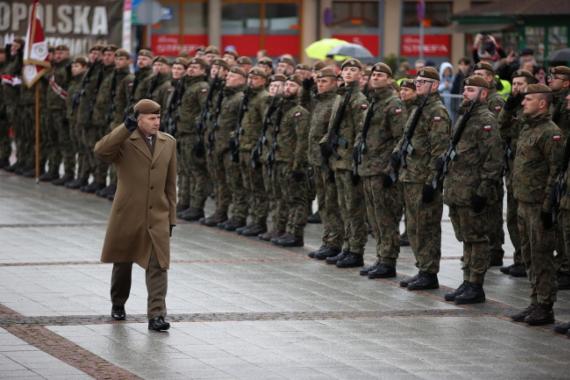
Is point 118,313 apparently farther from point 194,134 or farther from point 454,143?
point 194,134

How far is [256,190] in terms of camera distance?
64.8 ft

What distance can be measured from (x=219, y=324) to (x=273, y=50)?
123ft

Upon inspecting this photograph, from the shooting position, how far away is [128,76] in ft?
78.1

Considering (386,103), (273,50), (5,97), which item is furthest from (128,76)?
(273,50)

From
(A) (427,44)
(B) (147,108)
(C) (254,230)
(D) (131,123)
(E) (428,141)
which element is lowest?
(C) (254,230)

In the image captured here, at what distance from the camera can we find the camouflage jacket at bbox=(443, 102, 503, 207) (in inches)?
564

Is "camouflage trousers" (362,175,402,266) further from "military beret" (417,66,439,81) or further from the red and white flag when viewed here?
the red and white flag

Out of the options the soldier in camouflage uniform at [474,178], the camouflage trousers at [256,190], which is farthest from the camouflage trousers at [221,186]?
the soldier in camouflage uniform at [474,178]

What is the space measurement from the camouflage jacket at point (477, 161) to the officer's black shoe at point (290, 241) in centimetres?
434

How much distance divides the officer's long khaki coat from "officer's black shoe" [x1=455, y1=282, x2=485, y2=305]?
3012mm

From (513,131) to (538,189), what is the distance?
252 cm

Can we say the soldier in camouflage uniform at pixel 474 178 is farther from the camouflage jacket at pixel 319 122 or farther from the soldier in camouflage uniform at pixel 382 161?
the camouflage jacket at pixel 319 122

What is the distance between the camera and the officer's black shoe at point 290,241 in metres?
18.5

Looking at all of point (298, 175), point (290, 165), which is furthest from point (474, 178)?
point (290, 165)
